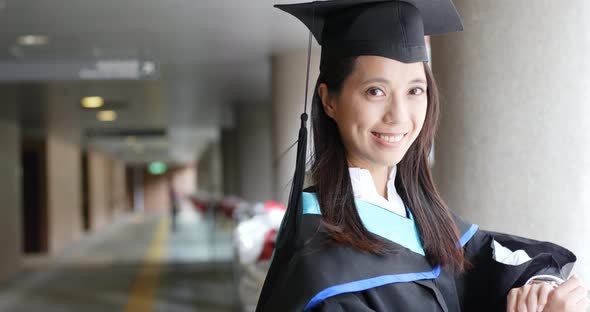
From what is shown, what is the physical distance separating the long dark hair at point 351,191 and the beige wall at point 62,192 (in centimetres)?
1444

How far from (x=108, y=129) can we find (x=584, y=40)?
1334 cm

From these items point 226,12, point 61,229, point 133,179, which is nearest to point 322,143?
point 226,12

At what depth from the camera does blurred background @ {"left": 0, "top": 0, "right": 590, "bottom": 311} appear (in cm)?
248

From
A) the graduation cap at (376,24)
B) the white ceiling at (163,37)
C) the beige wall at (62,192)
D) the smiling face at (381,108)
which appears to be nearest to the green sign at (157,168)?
the beige wall at (62,192)

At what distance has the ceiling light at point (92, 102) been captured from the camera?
959cm

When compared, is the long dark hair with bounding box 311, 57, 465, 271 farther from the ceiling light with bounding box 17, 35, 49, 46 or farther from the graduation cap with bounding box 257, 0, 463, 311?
the ceiling light with bounding box 17, 35, 49, 46

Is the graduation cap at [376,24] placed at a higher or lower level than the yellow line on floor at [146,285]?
higher

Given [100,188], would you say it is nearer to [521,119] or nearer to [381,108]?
[521,119]

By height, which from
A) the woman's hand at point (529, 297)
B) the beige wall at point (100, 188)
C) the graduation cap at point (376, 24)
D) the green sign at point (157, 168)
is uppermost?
the graduation cap at point (376, 24)

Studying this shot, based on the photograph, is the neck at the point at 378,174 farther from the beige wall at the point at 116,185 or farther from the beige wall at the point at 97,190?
the beige wall at the point at 116,185

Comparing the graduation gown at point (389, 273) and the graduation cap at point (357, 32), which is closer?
the graduation gown at point (389, 273)

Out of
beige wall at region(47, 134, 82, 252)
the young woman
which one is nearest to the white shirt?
the young woman

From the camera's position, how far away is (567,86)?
7.93ft

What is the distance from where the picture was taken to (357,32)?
57.2 inches
